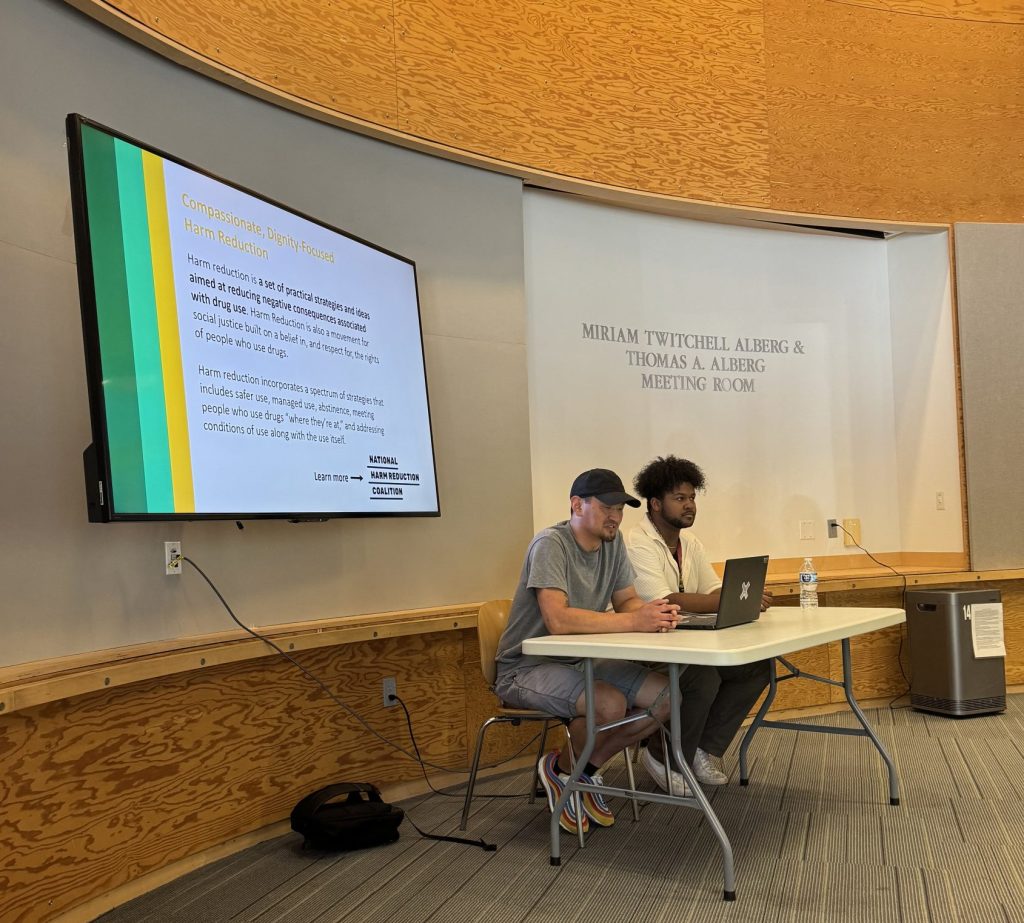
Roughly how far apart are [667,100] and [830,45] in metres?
1.18

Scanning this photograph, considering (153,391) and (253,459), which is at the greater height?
(153,391)

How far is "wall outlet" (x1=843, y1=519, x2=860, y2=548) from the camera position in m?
5.49

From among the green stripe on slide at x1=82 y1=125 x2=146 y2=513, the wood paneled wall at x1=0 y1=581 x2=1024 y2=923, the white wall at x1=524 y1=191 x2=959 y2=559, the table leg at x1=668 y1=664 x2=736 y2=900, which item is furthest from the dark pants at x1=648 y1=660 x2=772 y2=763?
the green stripe on slide at x1=82 y1=125 x2=146 y2=513

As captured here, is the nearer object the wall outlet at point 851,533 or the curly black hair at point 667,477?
the curly black hair at point 667,477

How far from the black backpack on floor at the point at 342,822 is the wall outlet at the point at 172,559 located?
32.8 inches

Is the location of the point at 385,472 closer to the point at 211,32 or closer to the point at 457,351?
the point at 457,351

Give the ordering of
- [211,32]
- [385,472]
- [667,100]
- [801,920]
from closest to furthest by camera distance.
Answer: [801,920]
[211,32]
[385,472]
[667,100]

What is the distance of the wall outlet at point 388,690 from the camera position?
3727mm

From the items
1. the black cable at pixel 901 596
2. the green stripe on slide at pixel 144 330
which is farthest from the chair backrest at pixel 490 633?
the black cable at pixel 901 596

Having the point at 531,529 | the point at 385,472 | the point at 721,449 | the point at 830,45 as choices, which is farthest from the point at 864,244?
the point at 385,472

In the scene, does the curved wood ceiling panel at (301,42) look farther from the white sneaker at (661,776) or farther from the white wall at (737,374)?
the white sneaker at (661,776)

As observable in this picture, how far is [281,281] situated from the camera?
3.24m

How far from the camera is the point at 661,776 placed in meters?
3.66

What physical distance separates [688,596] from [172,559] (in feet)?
6.01
